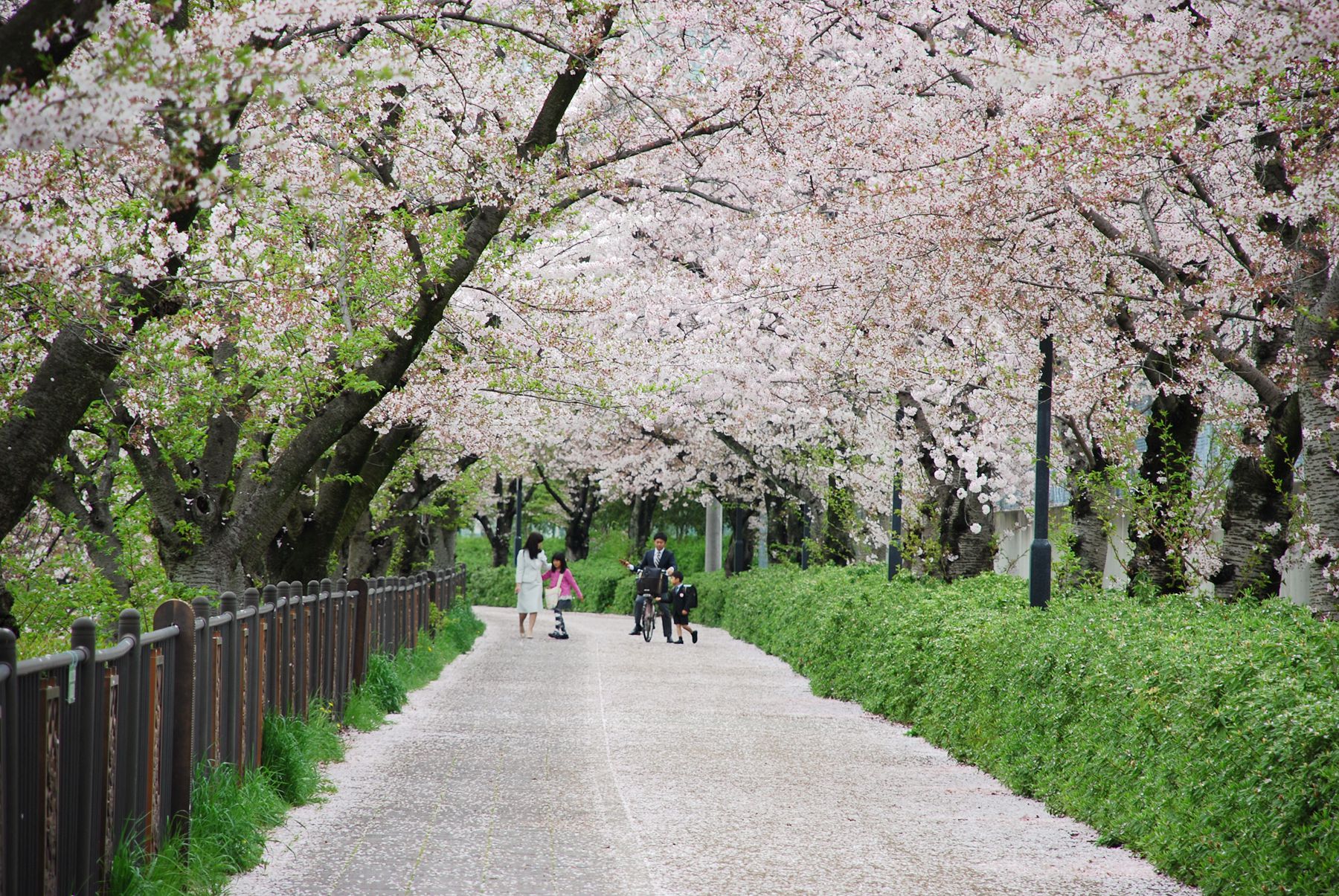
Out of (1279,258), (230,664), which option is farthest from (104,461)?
(1279,258)

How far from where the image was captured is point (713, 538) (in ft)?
119

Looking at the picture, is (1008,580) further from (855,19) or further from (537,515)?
(537,515)

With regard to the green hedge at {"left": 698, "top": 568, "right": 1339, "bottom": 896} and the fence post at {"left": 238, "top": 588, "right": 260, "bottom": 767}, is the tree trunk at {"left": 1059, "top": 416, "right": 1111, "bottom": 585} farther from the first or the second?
the fence post at {"left": 238, "top": 588, "right": 260, "bottom": 767}

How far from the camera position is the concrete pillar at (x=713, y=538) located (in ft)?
117

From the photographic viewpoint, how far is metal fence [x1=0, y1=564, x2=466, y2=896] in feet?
15.1

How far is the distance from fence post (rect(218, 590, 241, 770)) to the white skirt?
736 inches

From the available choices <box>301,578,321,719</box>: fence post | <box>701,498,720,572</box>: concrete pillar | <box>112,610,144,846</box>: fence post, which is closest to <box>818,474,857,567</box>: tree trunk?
<box>701,498,720,572</box>: concrete pillar

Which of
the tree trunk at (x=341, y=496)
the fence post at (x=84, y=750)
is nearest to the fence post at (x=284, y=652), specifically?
the fence post at (x=84, y=750)

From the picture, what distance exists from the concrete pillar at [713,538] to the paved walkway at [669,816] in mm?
21416

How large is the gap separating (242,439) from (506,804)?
806 cm

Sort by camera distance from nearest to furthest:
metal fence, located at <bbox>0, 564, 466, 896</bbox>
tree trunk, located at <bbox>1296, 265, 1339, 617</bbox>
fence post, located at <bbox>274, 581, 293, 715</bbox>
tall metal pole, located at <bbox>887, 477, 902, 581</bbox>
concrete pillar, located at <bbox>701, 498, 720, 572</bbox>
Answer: metal fence, located at <bbox>0, 564, 466, 896</bbox> < tree trunk, located at <bbox>1296, 265, 1339, 617</bbox> < fence post, located at <bbox>274, 581, 293, 715</bbox> < tall metal pole, located at <bbox>887, 477, 902, 581</bbox> < concrete pillar, located at <bbox>701, 498, 720, 572</bbox>

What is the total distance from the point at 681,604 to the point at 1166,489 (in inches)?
514

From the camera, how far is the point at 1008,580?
15.5m

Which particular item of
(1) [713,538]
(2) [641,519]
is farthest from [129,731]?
(2) [641,519]
